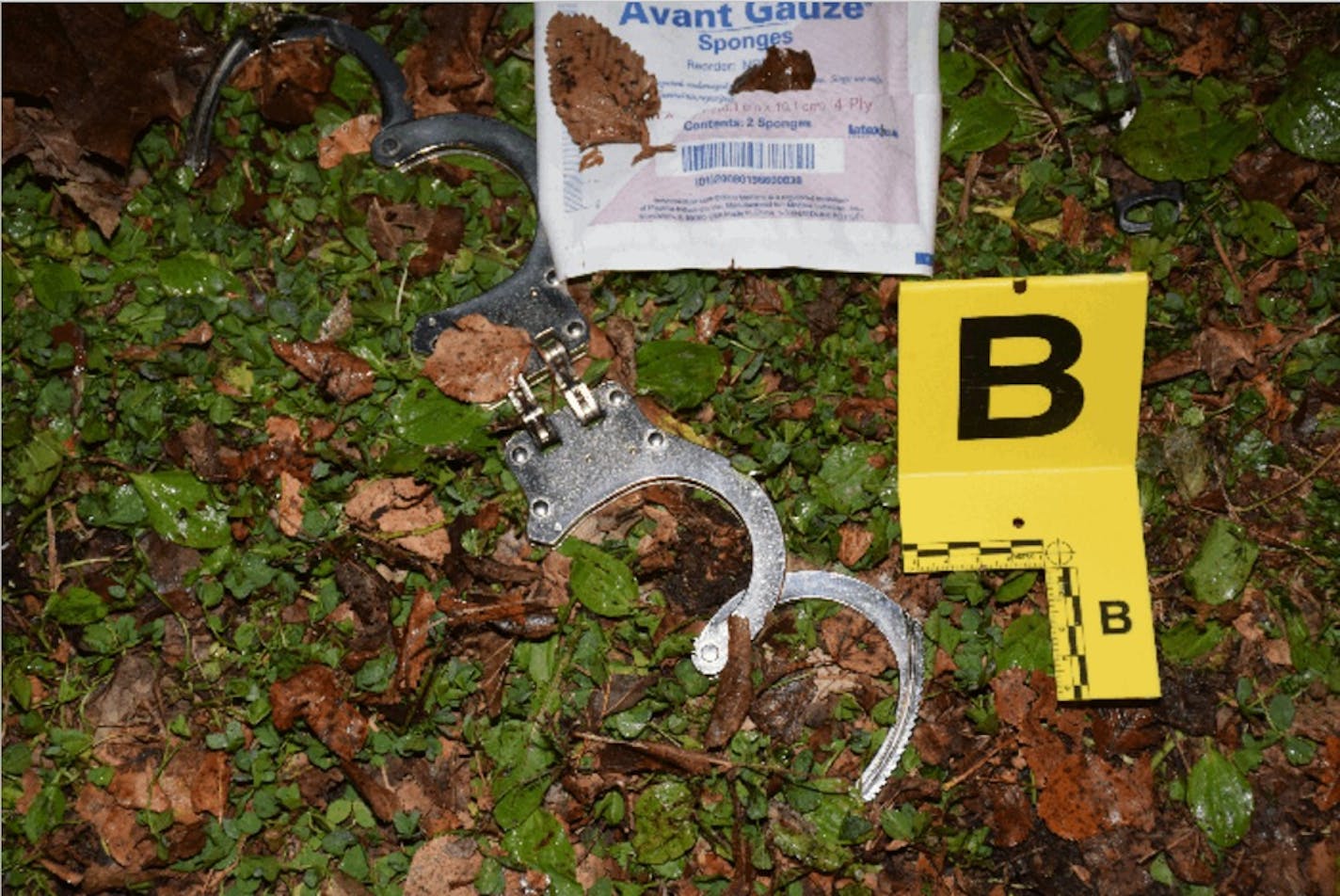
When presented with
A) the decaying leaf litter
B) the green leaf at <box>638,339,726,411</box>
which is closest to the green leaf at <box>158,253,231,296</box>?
the decaying leaf litter

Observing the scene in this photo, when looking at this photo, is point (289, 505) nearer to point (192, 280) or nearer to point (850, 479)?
point (192, 280)

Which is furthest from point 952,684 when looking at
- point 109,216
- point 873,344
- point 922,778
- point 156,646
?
point 109,216

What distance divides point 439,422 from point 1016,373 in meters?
1.08

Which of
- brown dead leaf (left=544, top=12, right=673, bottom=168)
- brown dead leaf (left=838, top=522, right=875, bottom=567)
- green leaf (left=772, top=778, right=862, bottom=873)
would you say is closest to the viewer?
green leaf (left=772, top=778, right=862, bottom=873)

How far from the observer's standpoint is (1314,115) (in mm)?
2379

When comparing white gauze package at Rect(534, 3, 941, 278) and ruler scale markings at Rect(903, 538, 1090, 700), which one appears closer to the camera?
ruler scale markings at Rect(903, 538, 1090, 700)

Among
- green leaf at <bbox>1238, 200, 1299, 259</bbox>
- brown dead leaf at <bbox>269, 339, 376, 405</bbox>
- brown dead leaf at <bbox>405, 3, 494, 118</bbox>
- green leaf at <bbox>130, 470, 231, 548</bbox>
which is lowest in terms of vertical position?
green leaf at <bbox>130, 470, 231, 548</bbox>

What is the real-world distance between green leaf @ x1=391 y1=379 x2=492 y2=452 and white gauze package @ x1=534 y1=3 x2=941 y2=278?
349 mm

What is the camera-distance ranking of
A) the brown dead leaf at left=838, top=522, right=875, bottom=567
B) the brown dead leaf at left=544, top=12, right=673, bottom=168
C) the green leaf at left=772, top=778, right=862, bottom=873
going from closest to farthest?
the green leaf at left=772, top=778, right=862, bottom=873 → the brown dead leaf at left=838, top=522, right=875, bottom=567 → the brown dead leaf at left=544, top=12, right=673, bottom=168

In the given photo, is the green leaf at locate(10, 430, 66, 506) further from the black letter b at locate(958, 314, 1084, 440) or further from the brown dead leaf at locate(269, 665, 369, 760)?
the black letter b at locate(958, 314, 1084, 440)

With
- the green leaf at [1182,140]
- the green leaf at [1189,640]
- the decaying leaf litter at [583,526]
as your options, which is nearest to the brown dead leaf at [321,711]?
the decaying leaf litter at [583,526]

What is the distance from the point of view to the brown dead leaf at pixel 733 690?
7.25ft

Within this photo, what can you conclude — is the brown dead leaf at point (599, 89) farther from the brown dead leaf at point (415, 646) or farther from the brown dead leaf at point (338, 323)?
the brown dead leaf at point (415, 646)

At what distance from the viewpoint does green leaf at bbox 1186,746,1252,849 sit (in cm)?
218
